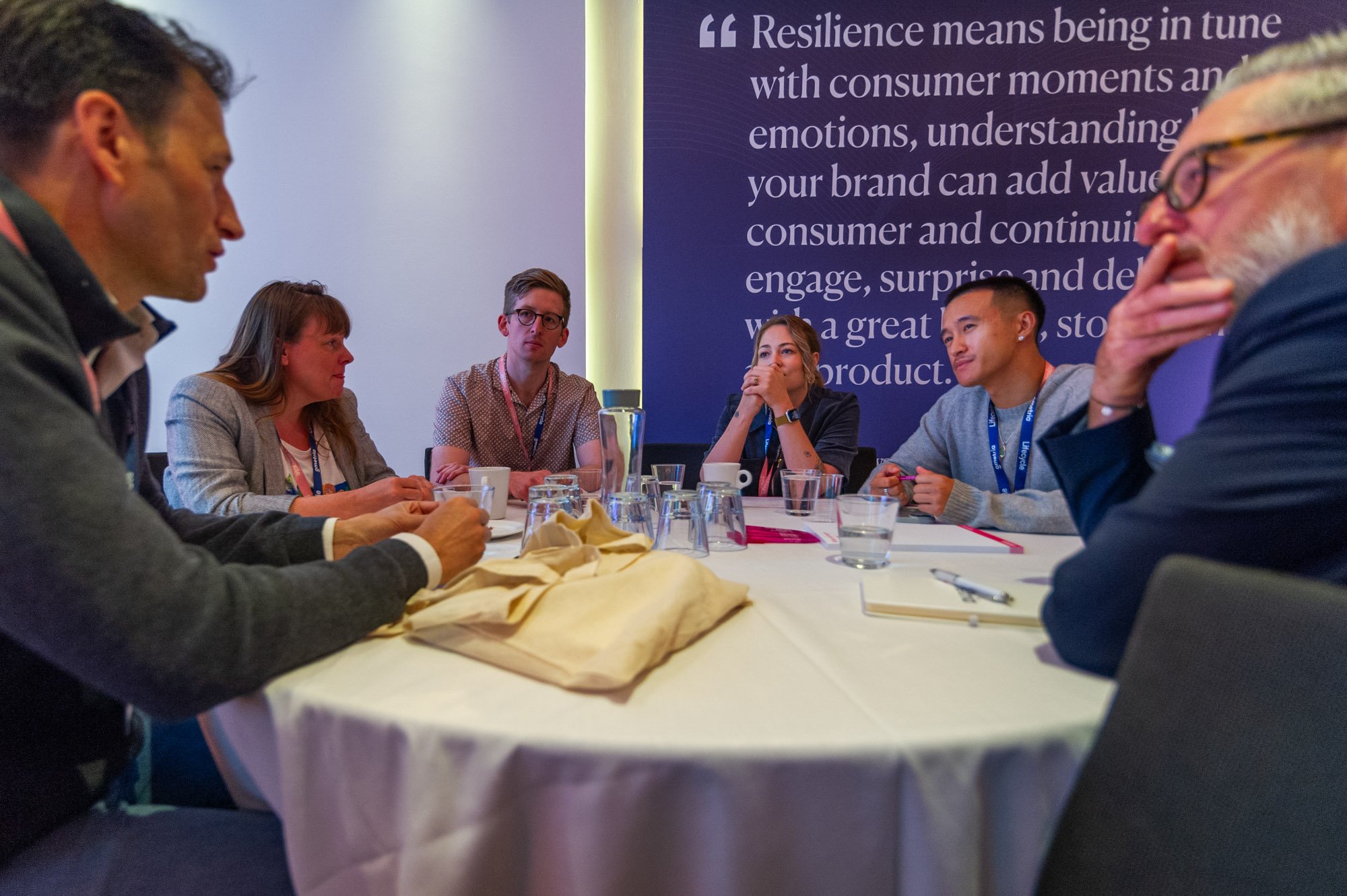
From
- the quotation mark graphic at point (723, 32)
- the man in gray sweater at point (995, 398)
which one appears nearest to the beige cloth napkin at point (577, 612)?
the man in gray sweater at point (995, 398)

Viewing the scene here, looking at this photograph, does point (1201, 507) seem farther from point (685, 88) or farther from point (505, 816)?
point (685, 88)

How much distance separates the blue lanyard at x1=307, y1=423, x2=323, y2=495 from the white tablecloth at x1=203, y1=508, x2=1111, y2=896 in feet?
5.65

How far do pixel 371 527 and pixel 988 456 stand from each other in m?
2.05

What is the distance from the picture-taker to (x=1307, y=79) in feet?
2.58

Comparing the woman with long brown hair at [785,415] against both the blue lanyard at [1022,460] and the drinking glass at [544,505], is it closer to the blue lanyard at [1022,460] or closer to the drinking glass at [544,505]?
the blue lanyard at [1022,460]

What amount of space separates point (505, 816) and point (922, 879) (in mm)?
389

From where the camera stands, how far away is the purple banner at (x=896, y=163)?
351 cm

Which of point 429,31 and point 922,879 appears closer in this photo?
point 922,879

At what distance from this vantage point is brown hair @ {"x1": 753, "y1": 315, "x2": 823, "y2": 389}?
11.2 ft

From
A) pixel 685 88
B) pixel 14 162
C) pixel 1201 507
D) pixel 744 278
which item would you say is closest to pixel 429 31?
pixel 685 88

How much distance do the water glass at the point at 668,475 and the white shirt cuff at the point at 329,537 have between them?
72 cm

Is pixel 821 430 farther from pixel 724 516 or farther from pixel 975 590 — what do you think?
pixel 975 590

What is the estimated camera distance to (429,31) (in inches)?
148

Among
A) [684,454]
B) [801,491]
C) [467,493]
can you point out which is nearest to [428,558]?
[467,493]
